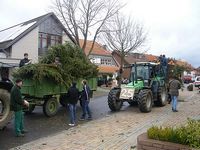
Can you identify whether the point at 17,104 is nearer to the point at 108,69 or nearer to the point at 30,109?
the point at 30,109

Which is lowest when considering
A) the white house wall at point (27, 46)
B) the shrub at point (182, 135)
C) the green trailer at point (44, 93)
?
the shrub at point (182, 135)

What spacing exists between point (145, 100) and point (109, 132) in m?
5.16

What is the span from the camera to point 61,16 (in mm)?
37562

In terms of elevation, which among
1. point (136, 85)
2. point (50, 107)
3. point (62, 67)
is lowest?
point (50, 107)

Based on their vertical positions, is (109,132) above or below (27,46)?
below

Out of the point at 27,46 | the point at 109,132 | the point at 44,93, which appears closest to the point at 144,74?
the point at 44,93

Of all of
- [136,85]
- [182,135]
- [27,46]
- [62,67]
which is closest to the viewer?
[182,135]

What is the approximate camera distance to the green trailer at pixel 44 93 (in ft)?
48.3

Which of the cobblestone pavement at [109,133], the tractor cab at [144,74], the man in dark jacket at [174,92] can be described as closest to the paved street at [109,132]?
the cobblestone pavement at [109,133]

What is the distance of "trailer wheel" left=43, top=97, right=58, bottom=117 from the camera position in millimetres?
15136

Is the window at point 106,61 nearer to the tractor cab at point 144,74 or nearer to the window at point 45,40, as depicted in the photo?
the window at point 45,40

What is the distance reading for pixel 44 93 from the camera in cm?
1492

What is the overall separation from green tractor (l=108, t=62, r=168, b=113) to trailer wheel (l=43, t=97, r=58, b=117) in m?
2.81

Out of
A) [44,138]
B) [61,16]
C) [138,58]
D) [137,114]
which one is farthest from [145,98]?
[138,58]
